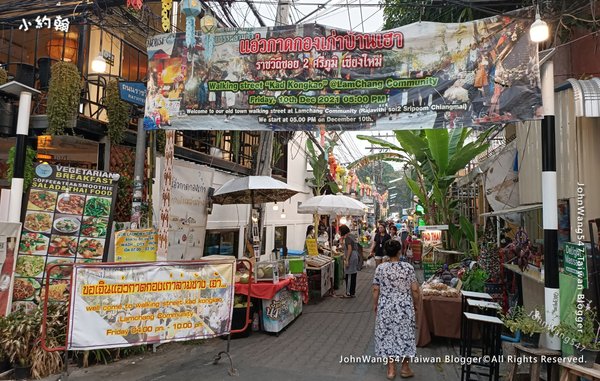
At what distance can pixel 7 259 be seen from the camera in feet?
18.1

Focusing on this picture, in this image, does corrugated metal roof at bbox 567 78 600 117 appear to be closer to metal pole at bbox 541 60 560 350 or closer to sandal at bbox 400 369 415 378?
metal pole at bbox 541 60 560 350

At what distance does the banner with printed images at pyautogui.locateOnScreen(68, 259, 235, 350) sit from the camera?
4.64 metres

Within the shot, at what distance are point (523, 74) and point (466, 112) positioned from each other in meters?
0.75

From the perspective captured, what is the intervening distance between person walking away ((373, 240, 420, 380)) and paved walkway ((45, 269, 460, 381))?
350 mm

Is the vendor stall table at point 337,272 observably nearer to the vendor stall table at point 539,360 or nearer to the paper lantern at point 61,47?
the vendor stall table at point 539,360

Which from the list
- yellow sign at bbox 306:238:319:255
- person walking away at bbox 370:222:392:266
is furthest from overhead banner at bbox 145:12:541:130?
person walking away at bbox 370:222:392:266

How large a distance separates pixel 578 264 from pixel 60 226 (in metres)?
6.85

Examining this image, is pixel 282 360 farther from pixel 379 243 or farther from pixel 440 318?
pixel 379 243

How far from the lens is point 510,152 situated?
855 cm

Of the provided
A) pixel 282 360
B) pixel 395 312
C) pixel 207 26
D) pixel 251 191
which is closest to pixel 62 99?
pixel 207 26

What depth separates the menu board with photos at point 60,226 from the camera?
19.1ft

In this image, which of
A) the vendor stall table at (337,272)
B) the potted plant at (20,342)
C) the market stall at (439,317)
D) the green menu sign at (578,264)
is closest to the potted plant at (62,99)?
the potted plant at (20,342)

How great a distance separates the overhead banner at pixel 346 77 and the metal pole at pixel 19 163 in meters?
2.06

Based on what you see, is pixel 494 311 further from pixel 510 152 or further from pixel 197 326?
pixel 510 152
